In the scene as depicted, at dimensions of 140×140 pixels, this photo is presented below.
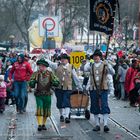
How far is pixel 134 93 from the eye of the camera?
962 inches

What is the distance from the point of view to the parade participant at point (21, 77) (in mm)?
20594

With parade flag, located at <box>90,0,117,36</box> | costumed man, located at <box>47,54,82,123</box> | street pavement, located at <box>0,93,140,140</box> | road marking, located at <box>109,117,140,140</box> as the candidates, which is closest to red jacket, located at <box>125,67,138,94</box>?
street pavement, located at <box>0,93,140,140</box>

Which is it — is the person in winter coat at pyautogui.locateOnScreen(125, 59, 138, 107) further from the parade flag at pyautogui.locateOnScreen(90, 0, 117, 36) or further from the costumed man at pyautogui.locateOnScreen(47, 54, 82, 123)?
the parade flag at pyautogui.locateOnScreen(90, 0, 117, 36)

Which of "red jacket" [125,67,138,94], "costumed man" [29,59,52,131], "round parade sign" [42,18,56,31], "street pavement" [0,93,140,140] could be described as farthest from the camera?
"round parade sign" [42,18,56,31]

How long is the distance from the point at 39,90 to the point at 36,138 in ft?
6.01

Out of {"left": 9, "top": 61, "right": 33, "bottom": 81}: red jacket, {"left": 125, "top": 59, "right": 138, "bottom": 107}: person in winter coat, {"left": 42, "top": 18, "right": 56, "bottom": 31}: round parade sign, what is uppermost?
{"left": 42, "top": 18, "right": 56, "bottom": 31}: round parade sign

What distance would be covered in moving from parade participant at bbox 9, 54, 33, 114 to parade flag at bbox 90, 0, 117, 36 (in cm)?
425

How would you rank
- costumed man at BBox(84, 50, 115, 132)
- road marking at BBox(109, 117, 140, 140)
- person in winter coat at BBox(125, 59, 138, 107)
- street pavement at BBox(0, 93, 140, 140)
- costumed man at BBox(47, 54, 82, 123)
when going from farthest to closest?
person in winter coat at BBox(125, 59, 138, 107) → costumed man at BBox(47, 54, 82, 123) → costumed man at BBox(84, 50, 115, 132) → road marking at BBox(109, 117, 140, 140) → street pavement at BBox(0, 93, 140, 140)

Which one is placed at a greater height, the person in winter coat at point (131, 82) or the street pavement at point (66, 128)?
the person in winter coat at point (131, 82)

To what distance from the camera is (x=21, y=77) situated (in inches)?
810

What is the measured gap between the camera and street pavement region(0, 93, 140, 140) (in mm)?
15397

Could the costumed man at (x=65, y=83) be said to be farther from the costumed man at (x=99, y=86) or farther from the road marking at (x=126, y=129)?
the costumed man at (x=99, y=86)

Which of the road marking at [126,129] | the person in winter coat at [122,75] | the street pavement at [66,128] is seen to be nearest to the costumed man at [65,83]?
the street pavement at [66,128]

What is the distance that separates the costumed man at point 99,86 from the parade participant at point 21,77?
4.40m
